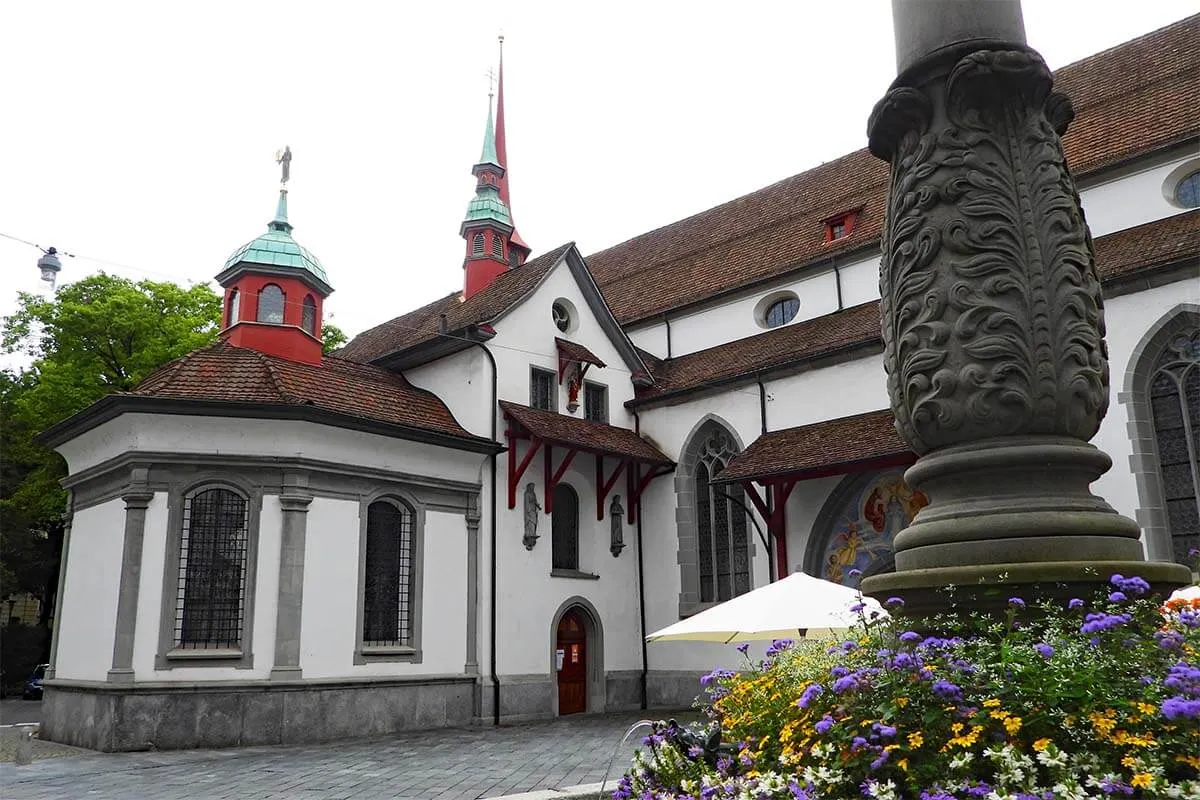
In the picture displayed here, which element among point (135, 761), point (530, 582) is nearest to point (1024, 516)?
point (135, 761)

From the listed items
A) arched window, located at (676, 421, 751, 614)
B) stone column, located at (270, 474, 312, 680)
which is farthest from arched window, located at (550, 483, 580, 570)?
stone column, located at (270, 474, 312, 680)

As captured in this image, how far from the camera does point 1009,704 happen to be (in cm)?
366

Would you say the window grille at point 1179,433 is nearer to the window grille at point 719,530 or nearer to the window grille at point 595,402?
the window grille at point 719,530

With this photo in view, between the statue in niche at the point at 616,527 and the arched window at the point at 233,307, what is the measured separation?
9108 mm

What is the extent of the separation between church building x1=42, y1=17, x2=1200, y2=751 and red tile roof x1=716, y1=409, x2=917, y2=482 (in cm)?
8

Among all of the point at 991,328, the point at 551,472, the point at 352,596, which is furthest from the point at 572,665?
the point at 991,328

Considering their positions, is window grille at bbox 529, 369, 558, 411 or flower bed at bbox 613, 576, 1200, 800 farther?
window grille at bbox 529, 369, 558, 411

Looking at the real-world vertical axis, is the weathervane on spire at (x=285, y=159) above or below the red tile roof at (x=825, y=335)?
above

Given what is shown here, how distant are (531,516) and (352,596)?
4.38m

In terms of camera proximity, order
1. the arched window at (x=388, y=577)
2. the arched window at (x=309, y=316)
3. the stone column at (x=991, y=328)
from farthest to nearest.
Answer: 1. the arched window at (x=309, y=316)
2. the arched window at (x=388, y=577)
3. the stone column at (x=991, y=328)

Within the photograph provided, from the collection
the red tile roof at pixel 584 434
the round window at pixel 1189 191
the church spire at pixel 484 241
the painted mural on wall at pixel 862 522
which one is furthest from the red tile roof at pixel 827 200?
the painted mural on wall at pixel 862 522

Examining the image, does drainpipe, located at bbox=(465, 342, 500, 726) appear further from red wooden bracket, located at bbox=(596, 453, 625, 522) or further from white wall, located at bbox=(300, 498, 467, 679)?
red wooden bracket, located at bbox=(596, 453, 625, 522)

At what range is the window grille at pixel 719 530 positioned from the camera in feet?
70.3

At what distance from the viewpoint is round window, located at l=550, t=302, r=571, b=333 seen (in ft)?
73.7
